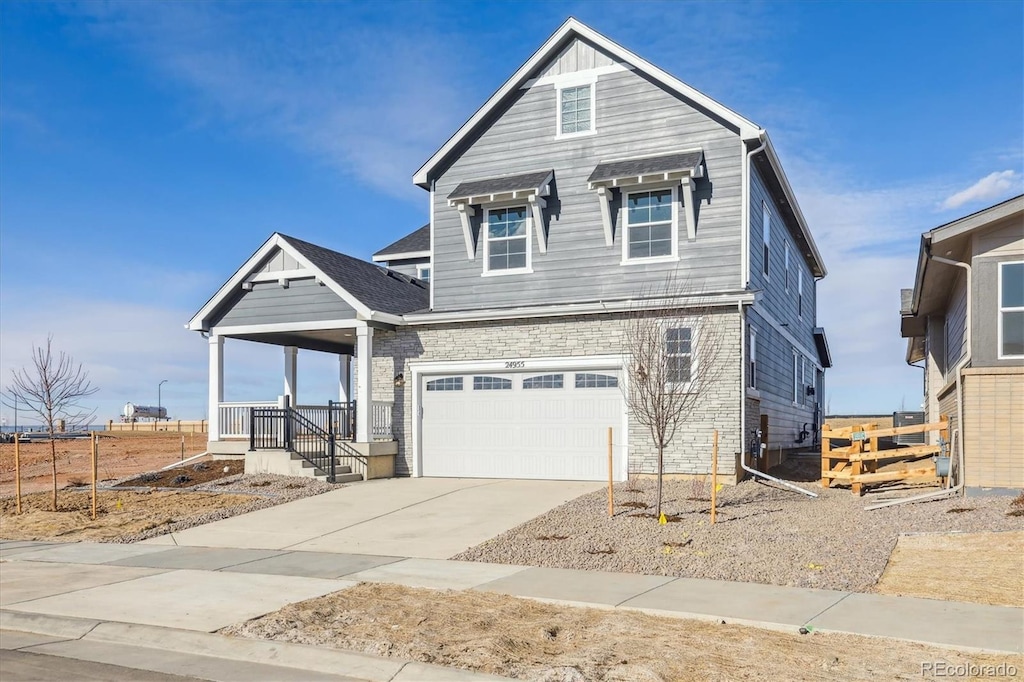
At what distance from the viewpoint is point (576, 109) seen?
20094 millimetres

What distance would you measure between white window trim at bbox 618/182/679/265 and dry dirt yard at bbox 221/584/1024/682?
442 inches

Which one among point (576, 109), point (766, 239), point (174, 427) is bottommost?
point (174, 427)

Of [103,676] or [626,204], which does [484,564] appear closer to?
[103,676]

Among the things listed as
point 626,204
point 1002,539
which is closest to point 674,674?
point 1002,539

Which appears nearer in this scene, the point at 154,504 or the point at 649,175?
the point at 154,504

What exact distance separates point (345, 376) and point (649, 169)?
12181 millimetres

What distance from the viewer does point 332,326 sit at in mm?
20047

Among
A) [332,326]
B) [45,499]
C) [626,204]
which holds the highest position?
[626,204]

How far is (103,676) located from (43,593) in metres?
3.61

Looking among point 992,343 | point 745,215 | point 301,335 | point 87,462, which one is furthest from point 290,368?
point 992,343

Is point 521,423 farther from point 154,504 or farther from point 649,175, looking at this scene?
point 154,504

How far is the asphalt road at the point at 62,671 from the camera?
651cm

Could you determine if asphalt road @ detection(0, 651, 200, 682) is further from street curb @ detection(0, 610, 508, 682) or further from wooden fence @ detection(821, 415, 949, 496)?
wooden fence @ detection(821, 415, 949, 496)

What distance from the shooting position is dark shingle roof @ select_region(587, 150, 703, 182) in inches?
714
